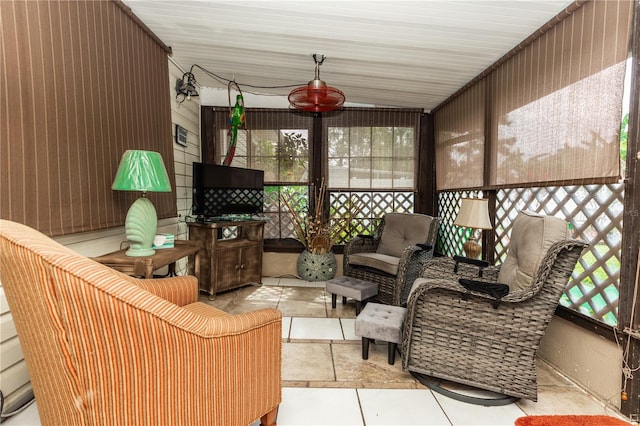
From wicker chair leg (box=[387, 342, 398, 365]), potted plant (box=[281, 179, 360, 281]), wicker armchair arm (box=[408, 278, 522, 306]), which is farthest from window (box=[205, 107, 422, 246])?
wicker armchair arm (box=[408, 278, 522, 306])

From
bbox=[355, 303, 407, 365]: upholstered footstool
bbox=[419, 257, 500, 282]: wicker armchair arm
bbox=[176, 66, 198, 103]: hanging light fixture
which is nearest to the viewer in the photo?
bbox=[355, 303, 407, 365]: upholstered footstool

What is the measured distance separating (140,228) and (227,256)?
142 cm

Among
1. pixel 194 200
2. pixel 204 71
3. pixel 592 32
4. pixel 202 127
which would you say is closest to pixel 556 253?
pixel 592 32

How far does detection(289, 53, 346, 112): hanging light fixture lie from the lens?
9.29ft

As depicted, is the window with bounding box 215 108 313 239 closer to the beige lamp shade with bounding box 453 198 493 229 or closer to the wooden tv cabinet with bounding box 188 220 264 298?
the wooden tv cabinet with bounding box 188 220 264 298

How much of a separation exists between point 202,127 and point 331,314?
9.32ft

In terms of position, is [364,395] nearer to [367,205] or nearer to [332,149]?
[367,205]

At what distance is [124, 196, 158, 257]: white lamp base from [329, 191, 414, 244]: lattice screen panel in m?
2.55

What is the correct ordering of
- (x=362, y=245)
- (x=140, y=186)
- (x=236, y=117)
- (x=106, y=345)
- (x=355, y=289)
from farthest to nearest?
1. (x=236, y=117)
2. (x=362, y=245)
3. (x=355, y=289)
4. (x=140, y=186)
5. (x=106, y=345)

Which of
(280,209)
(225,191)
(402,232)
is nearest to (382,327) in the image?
(402,232)

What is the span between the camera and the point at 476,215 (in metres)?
2.64

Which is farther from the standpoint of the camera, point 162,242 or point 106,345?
point 162,242

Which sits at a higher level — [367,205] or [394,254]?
[367,205]

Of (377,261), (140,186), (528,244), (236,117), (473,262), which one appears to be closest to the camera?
(528,244)
